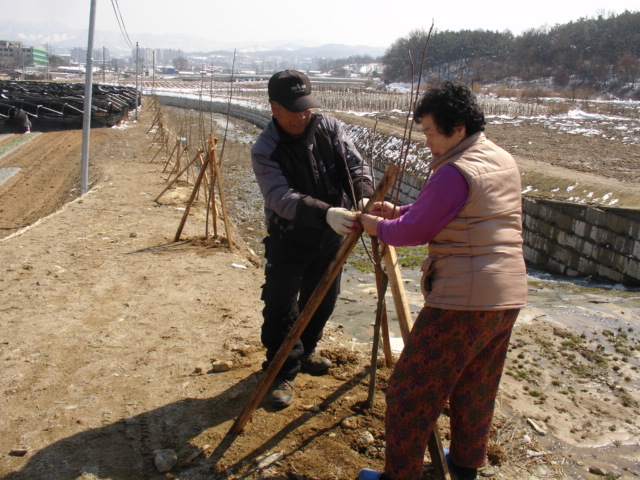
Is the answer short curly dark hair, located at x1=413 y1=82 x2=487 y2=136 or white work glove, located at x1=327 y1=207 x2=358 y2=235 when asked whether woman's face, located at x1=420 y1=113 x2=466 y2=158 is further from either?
white work glove, located at x1=327 y1=207 x2=358 y2=235

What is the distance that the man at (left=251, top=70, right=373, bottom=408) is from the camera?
9.00ft

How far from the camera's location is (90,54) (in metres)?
11.0

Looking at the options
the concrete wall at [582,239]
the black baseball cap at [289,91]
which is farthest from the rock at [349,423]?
the concrete wall at [582,239]

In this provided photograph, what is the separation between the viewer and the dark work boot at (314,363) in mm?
3496

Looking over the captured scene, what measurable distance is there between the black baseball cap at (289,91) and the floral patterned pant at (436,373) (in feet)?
3.89

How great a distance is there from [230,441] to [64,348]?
1806 millimetres

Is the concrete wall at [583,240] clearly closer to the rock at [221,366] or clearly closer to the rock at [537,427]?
the rock at [537,427]

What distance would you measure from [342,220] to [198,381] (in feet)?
5.34

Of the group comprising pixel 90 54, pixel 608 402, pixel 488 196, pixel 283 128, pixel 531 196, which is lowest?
pixel 608 402

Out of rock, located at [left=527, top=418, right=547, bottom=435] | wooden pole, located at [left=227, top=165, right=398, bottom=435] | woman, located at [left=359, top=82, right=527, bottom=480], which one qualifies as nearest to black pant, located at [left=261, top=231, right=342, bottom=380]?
wooden pole, located at [left=227, top=165, right=398, bottom=435]

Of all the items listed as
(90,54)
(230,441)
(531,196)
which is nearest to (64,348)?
(230,441)

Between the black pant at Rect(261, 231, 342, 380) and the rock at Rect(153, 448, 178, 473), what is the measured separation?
693mm

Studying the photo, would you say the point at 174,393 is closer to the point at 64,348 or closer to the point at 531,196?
the point at 64,348

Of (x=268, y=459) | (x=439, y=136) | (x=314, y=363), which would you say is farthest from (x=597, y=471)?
(x=439, y=136)
